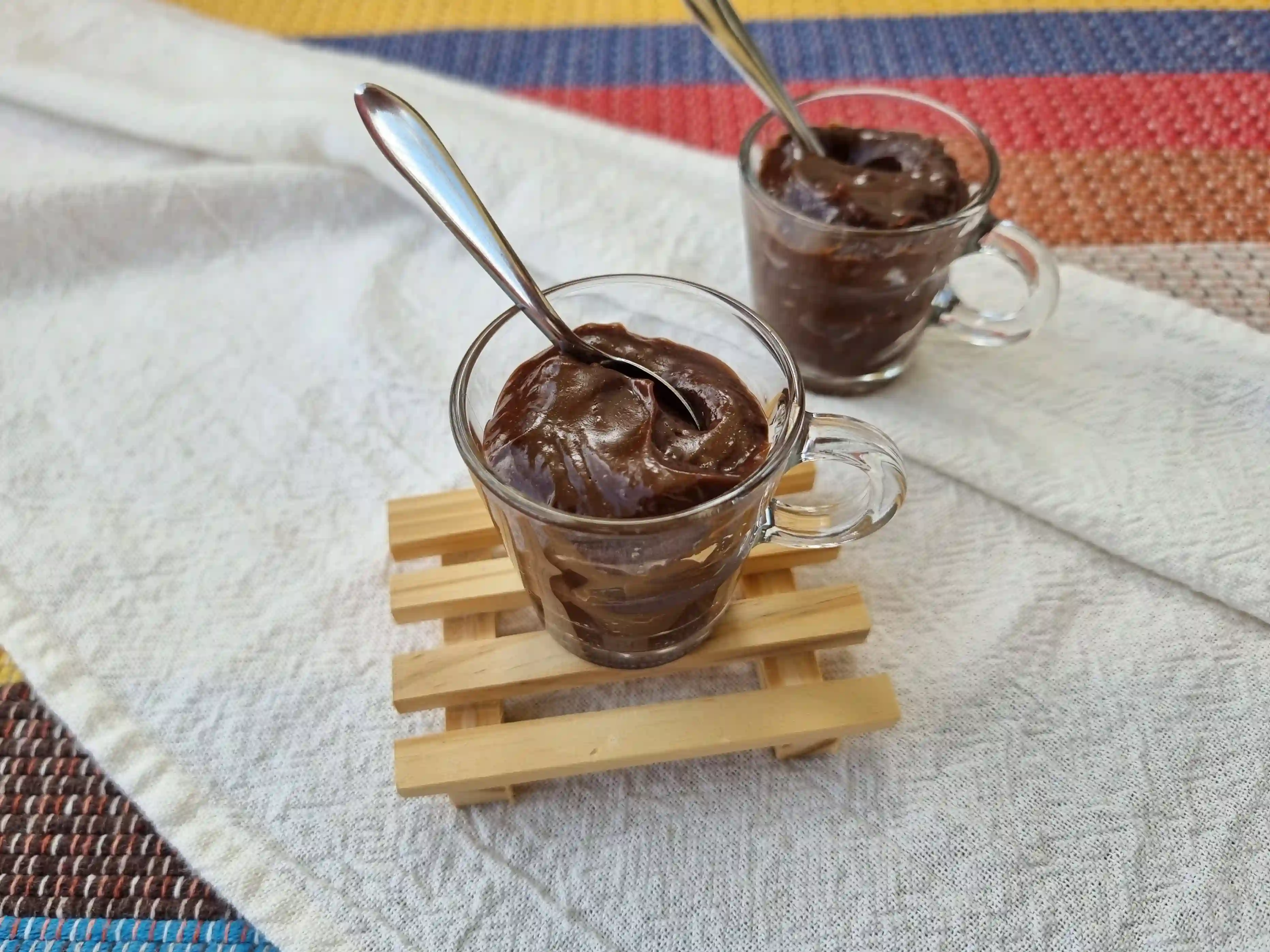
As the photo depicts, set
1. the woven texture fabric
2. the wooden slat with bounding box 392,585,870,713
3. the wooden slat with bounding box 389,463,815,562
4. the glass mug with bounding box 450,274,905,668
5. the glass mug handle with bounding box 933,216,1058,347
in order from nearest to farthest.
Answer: the glass mug with bounding box 450,274,905,668 → the wooden slat with bounding box 392,585,870,713 → the wooden slat with bounding box 389,463,815,562 → the glass mug handle with bounding box 933,216,1058,347 → the woven texture fabric

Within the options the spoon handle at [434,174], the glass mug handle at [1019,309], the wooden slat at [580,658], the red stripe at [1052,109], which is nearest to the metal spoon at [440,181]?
the spoon handle at [434,174]

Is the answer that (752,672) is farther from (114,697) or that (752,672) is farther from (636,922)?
(114,697)

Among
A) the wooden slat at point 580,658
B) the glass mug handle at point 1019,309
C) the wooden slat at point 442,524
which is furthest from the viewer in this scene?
the glass mug handle at point 1019,309

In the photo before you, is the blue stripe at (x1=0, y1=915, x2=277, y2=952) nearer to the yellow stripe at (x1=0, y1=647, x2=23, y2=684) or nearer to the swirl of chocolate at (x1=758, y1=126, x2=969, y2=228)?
the yellow stripe at (x1=0, y1=647, x2=23, y2=684)

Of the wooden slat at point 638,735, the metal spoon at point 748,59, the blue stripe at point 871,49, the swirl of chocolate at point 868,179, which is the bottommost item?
the wooden slat at point 638,735

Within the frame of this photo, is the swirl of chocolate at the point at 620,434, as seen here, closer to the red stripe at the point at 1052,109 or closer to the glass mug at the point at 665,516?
the glass mug at the point at 665,516

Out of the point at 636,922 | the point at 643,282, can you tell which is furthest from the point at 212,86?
the point at 636,922

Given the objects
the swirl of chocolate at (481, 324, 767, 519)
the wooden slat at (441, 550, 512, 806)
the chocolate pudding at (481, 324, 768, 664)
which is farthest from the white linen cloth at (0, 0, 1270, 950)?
the swirl of chocolate at (481, 324, 767, 519)
